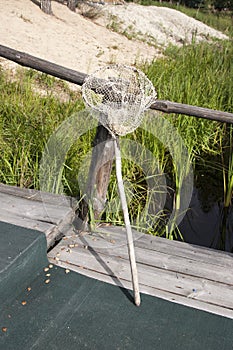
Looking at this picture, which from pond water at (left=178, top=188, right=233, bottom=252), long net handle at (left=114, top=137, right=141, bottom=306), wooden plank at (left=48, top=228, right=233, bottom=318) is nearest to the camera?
long net handle at (left=114, top=137, right=141, bottom=306)

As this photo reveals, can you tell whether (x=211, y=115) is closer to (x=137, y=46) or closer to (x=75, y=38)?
(x=75, y=38)

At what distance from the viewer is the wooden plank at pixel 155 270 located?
1.80 meters

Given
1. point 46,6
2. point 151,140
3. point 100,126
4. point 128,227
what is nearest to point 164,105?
point 100,126

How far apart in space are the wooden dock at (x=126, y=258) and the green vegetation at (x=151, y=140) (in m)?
0.30

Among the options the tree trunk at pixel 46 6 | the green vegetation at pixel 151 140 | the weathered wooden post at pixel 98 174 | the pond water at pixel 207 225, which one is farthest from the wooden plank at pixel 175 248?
the tree trunk at pixel 46 6

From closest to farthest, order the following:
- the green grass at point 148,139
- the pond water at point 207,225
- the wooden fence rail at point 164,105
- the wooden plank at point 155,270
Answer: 1. the wooden plank at point 155,270
2. the wooden fence rail at point 164,105
3. the green grass at point 148,139
4. the pond water at point 207,225

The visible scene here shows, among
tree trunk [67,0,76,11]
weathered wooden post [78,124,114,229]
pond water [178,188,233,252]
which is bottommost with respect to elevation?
pond water [178,188,233,252]

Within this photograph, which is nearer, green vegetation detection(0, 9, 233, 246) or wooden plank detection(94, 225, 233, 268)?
wooden plank detection(94, 225, 233, 268)

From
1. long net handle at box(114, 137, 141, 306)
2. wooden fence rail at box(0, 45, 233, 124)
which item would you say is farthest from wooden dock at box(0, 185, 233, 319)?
wooden fence rail at box(0, 45, 233, 124)

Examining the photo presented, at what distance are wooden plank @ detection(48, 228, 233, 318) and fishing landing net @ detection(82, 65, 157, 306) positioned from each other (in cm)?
20

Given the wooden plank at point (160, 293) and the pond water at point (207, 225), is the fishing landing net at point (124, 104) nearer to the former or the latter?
the wooden plank at point (160, 293)

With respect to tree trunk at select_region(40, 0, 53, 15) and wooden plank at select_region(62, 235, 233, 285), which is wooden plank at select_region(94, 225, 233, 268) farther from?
tree trunk at select_region(40, 0, 53, 15)

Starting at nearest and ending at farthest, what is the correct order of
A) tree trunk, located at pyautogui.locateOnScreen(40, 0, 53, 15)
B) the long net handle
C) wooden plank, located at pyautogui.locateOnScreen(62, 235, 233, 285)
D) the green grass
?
the long net handle < wooden plank, located at pyautogui.locateOnScreen(62, 235, 233, 285) < the green grass < tree trunk, located at pyautogui.locateOnScreen(40, 0, 53, 15)

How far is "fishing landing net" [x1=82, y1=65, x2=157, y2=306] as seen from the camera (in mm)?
1641
